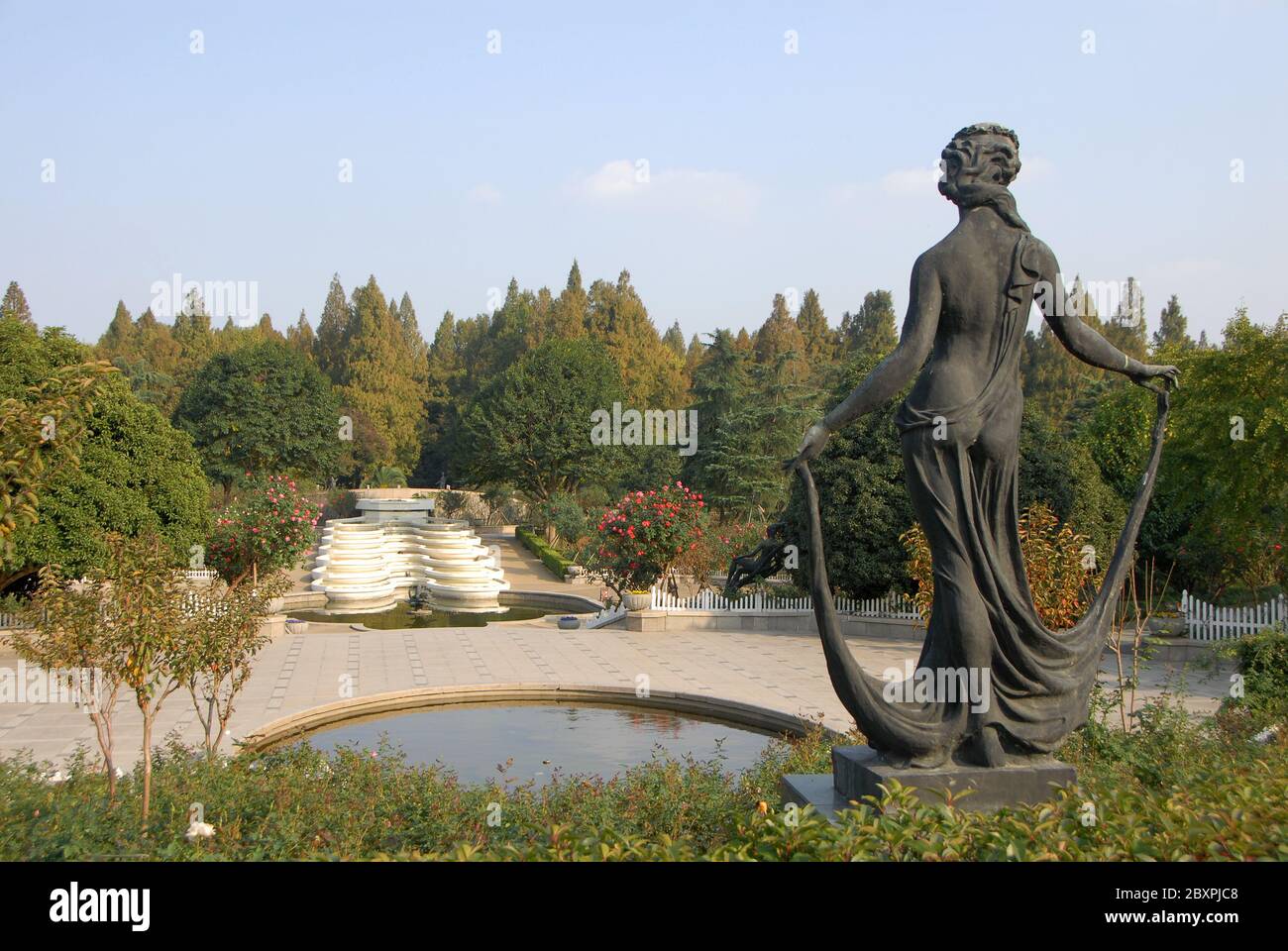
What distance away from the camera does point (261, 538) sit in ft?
62.1

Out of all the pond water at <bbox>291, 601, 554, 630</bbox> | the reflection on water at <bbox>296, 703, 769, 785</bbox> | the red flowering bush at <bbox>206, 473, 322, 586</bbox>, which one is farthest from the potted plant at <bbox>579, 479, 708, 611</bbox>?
the reflection on water at <bbox>296, 703, 769, 785</bbox>

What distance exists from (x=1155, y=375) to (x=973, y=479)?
4.76 ft

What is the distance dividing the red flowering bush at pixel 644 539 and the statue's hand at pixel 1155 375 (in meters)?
13.2

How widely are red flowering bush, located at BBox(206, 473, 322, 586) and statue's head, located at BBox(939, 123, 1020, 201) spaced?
640 inches

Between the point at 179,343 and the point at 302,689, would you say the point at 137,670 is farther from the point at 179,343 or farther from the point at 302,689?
the point at 179,343

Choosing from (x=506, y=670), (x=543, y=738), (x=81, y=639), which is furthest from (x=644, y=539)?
(x=81, y=639)

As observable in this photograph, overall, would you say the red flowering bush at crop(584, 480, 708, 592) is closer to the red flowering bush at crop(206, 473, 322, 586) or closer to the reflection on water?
the red flowering bush at crop(206, 473, 322, 586)

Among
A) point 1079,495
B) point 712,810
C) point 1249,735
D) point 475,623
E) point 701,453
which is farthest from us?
point 701,453

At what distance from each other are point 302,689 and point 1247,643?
10495 mm

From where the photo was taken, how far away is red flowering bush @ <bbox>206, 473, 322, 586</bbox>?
751 inches

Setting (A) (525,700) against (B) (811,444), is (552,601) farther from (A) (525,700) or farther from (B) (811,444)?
(B) (811,444)

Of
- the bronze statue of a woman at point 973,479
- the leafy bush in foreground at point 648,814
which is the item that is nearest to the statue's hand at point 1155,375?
the bronze statue of a woman at point 973,479

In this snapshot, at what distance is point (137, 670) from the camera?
657 centimetres
